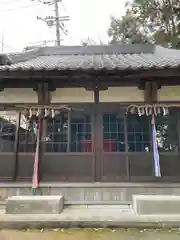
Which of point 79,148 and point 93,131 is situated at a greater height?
point 93,131

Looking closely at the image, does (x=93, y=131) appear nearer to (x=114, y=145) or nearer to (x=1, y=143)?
(x=114, y=145)

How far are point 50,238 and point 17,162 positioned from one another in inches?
117

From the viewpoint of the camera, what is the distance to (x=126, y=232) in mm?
4613

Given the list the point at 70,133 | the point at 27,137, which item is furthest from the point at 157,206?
the point at 27,137

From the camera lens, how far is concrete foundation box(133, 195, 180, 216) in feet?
17.3

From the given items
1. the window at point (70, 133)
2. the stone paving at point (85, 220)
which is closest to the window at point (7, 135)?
the window at point (70, 133)

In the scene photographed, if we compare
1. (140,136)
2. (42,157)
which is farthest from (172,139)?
(42,157)

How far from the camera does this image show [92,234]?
4.51 m

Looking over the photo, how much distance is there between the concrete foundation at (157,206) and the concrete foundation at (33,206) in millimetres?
1772

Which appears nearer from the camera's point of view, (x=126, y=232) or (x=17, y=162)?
(x=126, y=232)

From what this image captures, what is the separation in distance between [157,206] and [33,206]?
266 cm

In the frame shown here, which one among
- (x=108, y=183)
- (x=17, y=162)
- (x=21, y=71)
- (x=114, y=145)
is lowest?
(x=108, y=183)

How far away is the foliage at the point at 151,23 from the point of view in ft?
62.7

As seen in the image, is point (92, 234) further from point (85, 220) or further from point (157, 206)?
point (157, 206)
